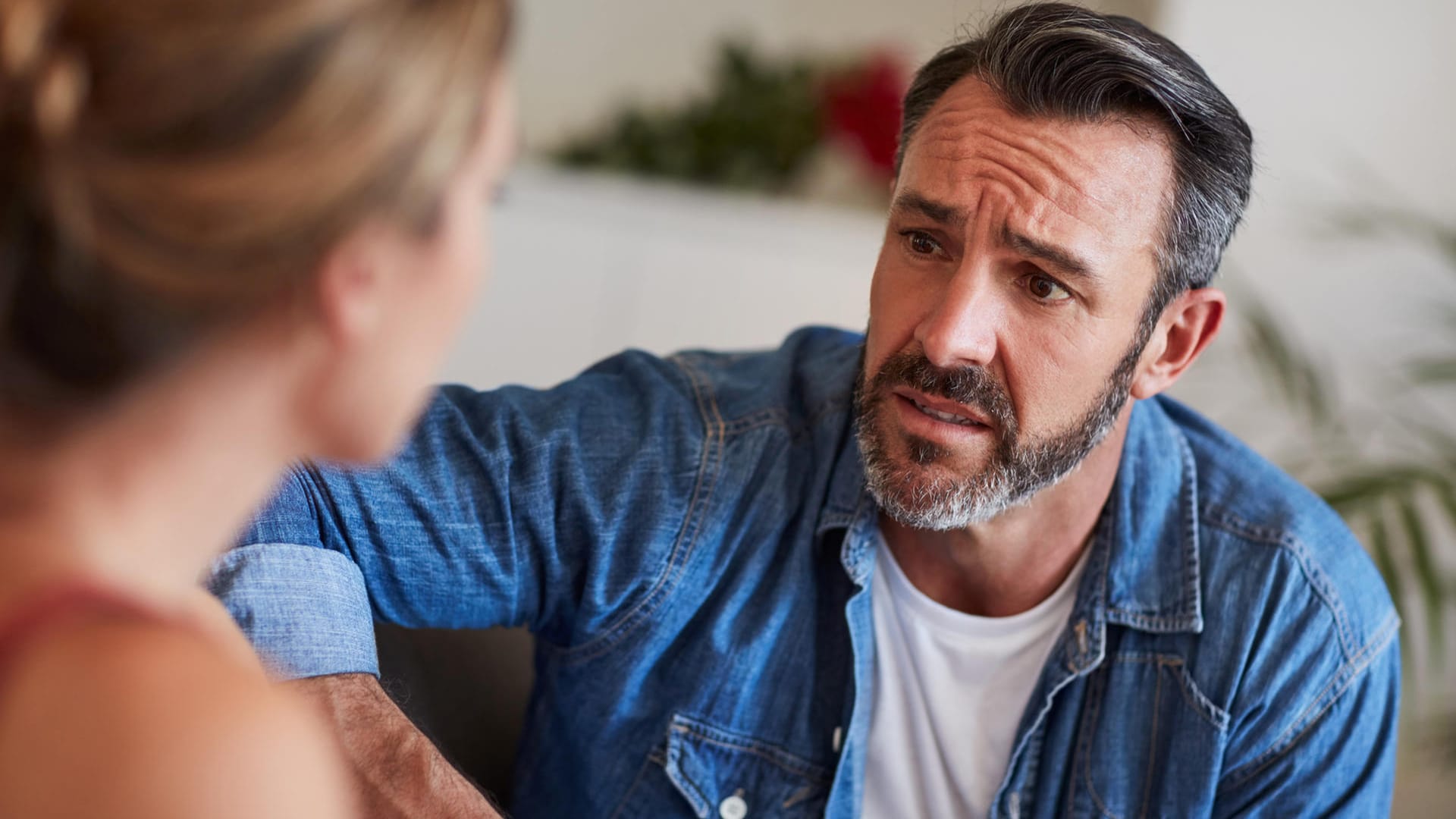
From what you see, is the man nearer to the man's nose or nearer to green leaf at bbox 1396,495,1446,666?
the man's nose

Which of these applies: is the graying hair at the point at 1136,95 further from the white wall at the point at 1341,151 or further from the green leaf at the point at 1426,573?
the white wall at the point at 1341,151

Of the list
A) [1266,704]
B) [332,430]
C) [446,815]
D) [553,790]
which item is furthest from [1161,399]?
[332,430]

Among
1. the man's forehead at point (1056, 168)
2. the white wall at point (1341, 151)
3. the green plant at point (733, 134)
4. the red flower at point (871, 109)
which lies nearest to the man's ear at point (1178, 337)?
the man's forehead at point (1056, 168)

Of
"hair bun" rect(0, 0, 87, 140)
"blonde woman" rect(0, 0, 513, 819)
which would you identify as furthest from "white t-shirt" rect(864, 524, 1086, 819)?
"hair bun" rect(0, 0, 87, 140)

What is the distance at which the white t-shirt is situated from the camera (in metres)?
1.31

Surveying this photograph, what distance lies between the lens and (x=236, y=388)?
56 centimetres

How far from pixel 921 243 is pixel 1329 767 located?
627 mm

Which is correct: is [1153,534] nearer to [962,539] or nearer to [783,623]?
[962,539]

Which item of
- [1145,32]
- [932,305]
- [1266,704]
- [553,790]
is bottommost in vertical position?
[553,790]

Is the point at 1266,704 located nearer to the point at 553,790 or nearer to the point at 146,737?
the point at 553,790

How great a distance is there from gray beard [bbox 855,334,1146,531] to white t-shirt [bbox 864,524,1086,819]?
13 cm

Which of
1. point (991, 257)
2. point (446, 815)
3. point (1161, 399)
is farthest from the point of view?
point (1161, 399)

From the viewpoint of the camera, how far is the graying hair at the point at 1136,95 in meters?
1.21

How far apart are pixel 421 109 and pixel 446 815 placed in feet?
2.15
